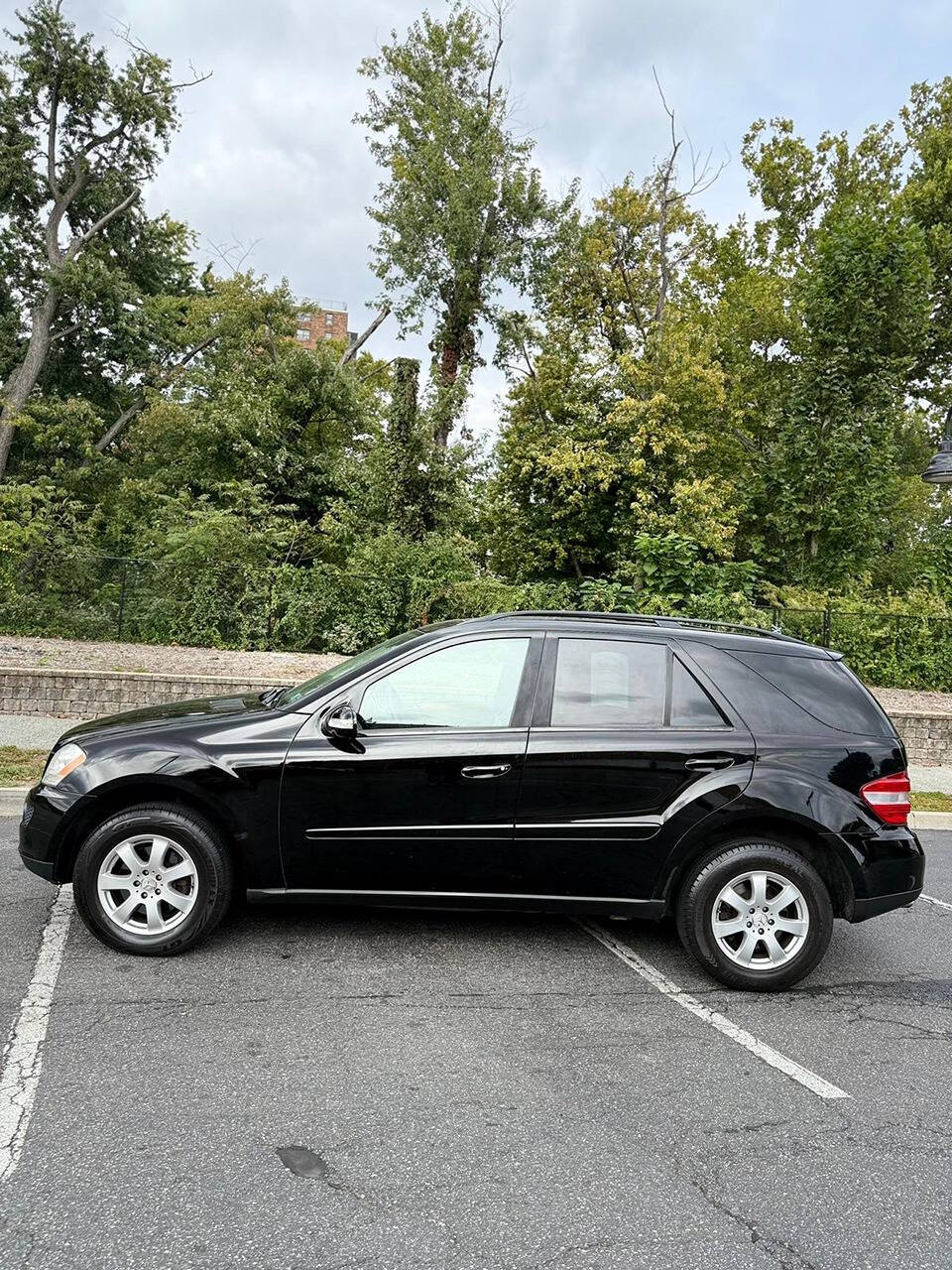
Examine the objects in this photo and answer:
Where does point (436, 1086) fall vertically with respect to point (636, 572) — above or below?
below

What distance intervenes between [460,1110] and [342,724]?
67.2 inches

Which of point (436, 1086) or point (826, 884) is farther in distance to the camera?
point (826, 884)

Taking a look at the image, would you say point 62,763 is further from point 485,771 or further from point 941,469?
point 941,469

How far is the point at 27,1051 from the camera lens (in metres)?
3.14

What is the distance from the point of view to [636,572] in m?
14.8

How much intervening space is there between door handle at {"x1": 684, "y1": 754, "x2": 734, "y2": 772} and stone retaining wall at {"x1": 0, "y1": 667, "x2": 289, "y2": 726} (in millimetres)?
7070

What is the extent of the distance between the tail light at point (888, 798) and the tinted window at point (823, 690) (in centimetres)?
25

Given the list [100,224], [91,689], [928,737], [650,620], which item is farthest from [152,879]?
[100,224]

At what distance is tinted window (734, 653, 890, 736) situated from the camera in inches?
166

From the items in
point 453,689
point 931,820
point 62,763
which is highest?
point 453,689

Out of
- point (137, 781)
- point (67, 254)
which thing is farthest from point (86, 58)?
point (137, 781)

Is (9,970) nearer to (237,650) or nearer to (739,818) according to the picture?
(739,818)

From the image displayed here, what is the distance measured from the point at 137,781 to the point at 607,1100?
97.2 inches

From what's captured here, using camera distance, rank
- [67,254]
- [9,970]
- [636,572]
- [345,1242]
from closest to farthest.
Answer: [345,1242], [9,970], [636,572], [67,254]
